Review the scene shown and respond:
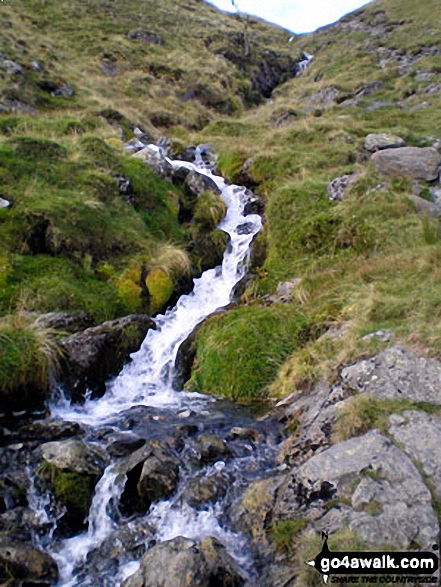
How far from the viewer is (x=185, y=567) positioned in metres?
5.05

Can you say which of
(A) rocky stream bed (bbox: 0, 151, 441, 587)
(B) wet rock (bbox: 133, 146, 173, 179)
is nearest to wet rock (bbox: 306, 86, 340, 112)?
(B) wet rock (bbox: 133, 146, 173, 179)

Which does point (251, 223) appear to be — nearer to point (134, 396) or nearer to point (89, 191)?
point (89, 191)

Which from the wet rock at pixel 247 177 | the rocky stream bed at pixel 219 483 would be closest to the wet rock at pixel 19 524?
the rocky stream bed at pixel 219 483

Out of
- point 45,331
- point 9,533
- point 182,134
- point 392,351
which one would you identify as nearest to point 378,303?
point 392,351

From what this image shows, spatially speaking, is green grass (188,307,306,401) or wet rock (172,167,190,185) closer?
green grass (188,307,306,401)

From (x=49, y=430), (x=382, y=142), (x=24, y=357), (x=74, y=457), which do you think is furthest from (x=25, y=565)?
(x=382, y=142)

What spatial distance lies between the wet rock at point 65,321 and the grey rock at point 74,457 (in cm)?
317

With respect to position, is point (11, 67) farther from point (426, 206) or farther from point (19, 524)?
point (19, 524)

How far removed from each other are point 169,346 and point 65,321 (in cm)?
240

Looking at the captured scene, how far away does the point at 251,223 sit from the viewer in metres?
16.0

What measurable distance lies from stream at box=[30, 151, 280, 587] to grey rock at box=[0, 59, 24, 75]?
19.2 meters

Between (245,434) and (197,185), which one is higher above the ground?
(197,185)

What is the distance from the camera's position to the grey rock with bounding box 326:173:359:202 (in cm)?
1452

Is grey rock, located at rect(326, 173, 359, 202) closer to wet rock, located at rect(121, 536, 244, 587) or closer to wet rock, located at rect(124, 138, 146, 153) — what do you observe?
wet rock, located at rect(124, 138, 146, 153)
